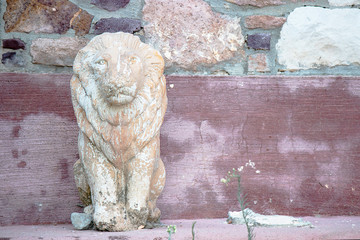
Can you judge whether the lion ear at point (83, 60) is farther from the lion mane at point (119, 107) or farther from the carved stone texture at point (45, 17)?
the carved stone texture at point (45, 17)

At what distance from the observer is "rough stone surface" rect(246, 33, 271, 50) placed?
334 cm

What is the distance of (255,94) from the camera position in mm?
3260

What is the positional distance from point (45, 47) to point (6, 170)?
72cm

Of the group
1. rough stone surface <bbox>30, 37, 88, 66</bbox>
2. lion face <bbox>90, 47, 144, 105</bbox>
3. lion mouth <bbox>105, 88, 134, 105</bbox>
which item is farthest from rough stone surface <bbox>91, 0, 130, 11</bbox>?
lion mouth <bbox>105, 88, 134, 105</bbox>

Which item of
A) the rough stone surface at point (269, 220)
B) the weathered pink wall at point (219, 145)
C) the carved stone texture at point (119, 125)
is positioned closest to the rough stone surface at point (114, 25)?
the weathered pink wall at point (219, 145)

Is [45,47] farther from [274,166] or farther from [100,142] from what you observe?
[274,166]

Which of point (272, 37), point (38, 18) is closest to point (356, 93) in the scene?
point (272, 37)

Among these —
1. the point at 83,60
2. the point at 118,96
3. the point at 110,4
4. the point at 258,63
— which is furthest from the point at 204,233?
the point at 110,4

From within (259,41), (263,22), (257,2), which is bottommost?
(259,41)

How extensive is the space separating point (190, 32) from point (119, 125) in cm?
97

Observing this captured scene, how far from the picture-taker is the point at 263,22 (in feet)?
11.0

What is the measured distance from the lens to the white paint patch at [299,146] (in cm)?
326

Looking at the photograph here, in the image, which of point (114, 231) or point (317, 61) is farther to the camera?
point (317, 61)

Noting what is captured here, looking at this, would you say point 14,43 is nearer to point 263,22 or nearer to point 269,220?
point 263,22
